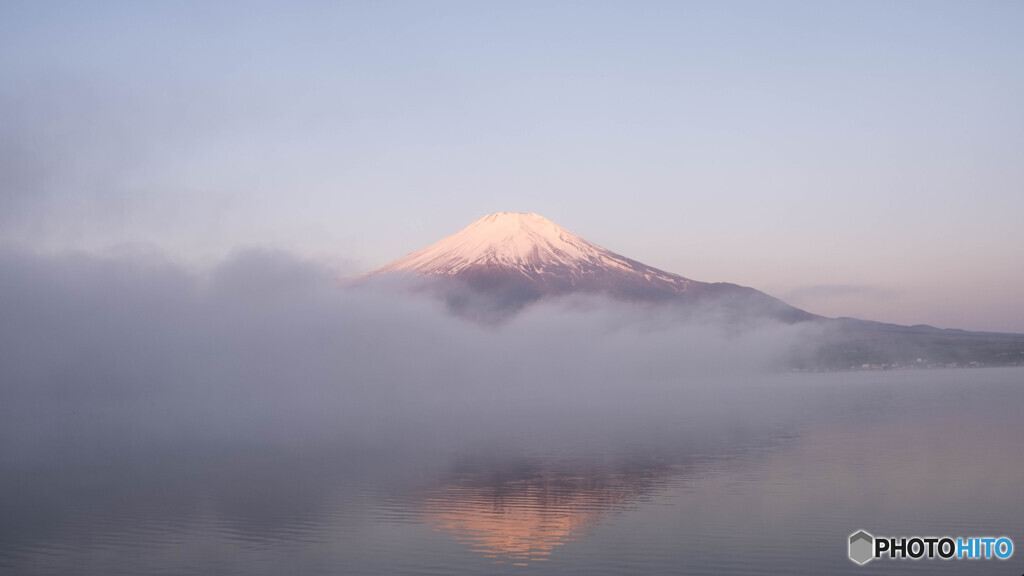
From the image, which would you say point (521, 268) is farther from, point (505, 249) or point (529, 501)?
point (529, 501)

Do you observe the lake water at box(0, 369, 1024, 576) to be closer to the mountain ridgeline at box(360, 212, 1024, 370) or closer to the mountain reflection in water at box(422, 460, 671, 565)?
the mountain reflection in water at box(422, 460, 671, 565)

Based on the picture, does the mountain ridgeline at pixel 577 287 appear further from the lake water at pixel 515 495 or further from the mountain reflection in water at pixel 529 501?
the mountain reflection in water at pixel 529 501

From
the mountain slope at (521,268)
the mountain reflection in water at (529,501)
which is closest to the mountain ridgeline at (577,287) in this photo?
the mountain slope at (521,268)

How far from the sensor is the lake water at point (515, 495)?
17906mm

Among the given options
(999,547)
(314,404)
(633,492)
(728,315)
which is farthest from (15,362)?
(728,315)

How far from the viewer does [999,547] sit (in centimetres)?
1730

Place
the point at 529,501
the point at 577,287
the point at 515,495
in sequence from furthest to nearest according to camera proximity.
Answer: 1. the point at 577,287
2. the point at 515,495
3. the point at 529,501

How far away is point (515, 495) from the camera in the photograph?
83.3 ft

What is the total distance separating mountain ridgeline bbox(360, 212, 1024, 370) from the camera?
502ft

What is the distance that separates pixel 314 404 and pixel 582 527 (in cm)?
5717

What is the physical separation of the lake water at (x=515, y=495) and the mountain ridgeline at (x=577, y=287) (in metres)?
101

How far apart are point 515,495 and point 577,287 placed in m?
131

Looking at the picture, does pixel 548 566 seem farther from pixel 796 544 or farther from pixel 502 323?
pixel 502 323

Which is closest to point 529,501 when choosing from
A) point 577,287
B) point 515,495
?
point 515,495
